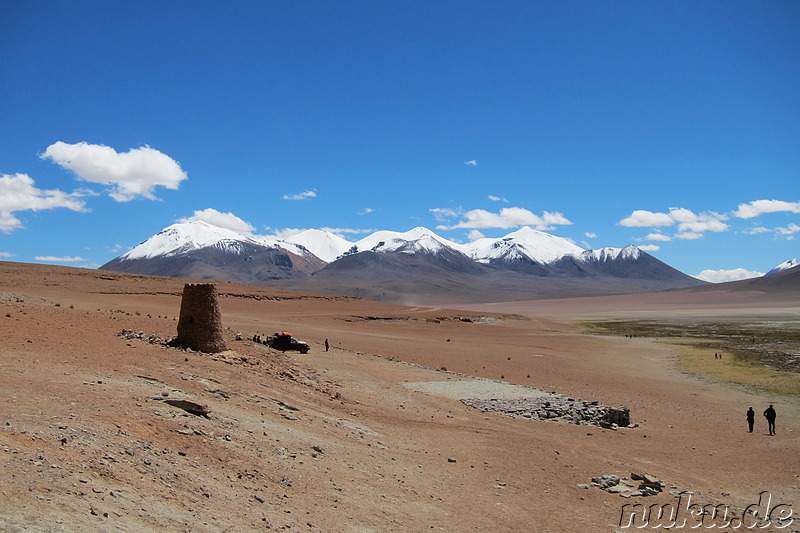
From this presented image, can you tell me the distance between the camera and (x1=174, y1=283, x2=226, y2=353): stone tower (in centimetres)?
1872

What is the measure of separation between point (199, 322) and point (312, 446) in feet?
28.2

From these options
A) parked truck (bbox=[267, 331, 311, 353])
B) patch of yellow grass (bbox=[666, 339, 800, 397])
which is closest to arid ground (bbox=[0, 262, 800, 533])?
parked truck (bbox=[267, 331, 311, 353])

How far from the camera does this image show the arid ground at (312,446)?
763 centimetres

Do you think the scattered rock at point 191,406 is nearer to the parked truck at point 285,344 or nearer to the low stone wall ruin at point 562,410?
the low stone wall ruin at point 562,410

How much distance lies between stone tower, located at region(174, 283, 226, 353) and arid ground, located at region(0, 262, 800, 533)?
2.60 feet

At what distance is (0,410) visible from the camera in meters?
8.86

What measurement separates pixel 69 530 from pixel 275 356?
16.4m

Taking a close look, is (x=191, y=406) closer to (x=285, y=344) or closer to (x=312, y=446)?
(x=312, y=446)

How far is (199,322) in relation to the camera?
744 inches

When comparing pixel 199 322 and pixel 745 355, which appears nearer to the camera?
pixel 199 322

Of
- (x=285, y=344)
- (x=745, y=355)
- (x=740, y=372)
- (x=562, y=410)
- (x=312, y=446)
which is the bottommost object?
(x=562, y=410)

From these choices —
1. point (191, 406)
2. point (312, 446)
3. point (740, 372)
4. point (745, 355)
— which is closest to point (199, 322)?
point (191, 406)

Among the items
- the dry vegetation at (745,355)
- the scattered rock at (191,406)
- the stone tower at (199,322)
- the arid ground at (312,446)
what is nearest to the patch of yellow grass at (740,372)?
the dry vegetation at (745,355)

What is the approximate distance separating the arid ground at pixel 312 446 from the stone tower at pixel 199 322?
2.60ft
